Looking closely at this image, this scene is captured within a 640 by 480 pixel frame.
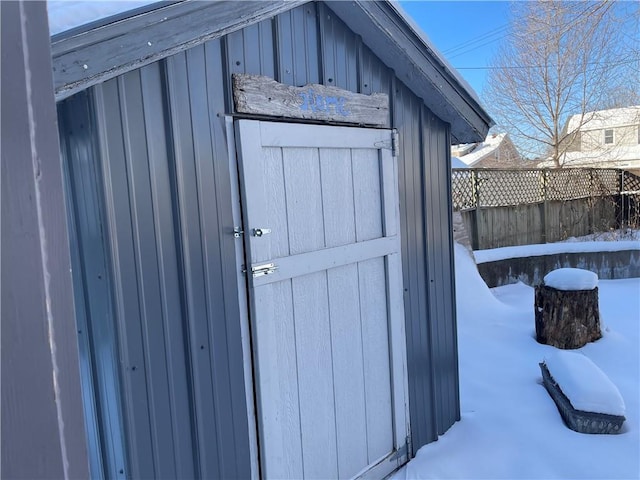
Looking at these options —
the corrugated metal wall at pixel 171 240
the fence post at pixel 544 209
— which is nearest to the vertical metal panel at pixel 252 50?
the corrugated metal wall at pixel 171 240

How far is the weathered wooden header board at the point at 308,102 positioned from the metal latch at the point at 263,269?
0.66 metres

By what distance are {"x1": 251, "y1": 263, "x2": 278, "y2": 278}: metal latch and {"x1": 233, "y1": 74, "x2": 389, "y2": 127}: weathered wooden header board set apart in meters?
0.66

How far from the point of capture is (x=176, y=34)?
1.55m

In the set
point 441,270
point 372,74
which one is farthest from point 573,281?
point 372,74

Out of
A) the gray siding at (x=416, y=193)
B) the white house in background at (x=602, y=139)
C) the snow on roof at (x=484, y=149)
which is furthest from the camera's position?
the snow on roof at (x=484, y=149)

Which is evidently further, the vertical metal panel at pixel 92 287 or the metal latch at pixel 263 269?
the metal latch at pixel 263 269

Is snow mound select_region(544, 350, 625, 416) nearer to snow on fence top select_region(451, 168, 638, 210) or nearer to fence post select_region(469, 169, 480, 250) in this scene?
snow on fence top select_region(451, 168, 638, 210)

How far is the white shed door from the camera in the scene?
2.03 metres

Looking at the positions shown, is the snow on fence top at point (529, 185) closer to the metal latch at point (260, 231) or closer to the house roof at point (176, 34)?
the house roof at point (176, 34)

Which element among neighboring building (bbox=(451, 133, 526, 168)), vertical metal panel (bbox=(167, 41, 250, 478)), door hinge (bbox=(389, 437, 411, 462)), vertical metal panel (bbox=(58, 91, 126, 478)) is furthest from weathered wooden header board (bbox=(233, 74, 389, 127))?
neighboring building (bbox=(451, 133, 526, 168))

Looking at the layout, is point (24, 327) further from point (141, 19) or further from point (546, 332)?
point (546, 332)

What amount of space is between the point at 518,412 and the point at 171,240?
2782 millimetres

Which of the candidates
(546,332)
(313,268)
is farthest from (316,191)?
(546,332)

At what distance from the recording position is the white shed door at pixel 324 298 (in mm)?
2031
